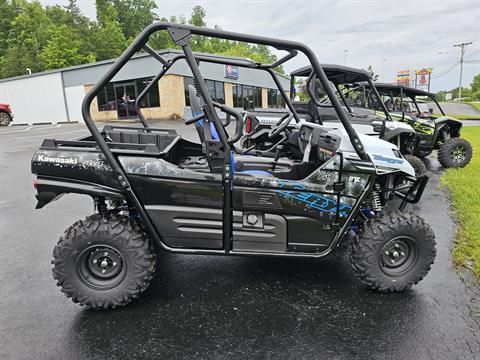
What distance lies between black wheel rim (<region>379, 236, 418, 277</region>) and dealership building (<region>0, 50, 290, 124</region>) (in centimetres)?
1965

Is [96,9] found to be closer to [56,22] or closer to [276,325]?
[56,22]

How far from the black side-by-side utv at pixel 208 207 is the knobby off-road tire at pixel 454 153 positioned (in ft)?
19.3

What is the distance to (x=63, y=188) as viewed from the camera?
261cm

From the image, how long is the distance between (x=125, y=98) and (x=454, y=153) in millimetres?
20282

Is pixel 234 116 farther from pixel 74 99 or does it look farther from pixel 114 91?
pixel 74 99

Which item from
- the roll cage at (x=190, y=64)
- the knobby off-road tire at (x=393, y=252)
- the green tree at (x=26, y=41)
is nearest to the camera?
the roll cage at (x=190, y=64)

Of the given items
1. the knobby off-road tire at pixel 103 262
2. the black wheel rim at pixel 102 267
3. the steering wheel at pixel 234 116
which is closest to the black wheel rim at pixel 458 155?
the steering wheel at pixel 234 116

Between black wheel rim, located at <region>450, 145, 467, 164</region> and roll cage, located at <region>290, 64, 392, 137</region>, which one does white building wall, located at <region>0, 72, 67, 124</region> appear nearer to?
roll cage, located at <region>290, 64, 392, 137</region>

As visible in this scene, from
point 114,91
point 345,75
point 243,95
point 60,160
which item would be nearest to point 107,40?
point 243,95

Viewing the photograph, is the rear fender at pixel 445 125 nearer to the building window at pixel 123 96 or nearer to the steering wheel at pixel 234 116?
the steering wheel at pixel 234 116

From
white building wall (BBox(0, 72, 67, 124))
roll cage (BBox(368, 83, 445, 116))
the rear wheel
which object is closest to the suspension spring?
roll cage (BBox(368, 83, 445, 116))

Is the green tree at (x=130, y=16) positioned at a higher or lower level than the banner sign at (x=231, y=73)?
higher

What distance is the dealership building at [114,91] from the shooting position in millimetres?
22891

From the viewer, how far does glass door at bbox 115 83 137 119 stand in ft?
77.9
